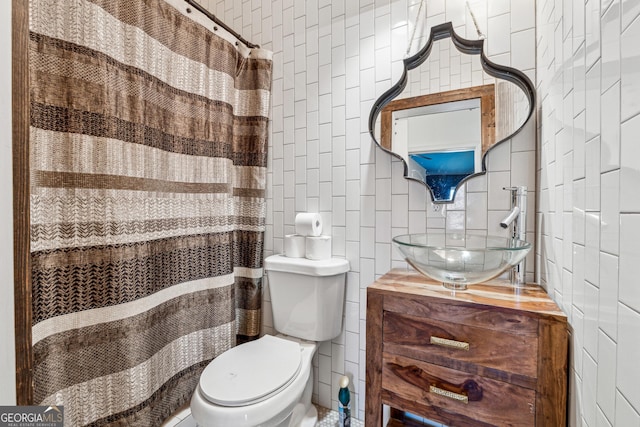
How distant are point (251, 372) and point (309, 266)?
0.48 m

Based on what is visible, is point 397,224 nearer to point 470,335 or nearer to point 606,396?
point 470,335

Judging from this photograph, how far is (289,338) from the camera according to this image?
1474mm

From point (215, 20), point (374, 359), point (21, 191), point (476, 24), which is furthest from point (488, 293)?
point (215, 20)

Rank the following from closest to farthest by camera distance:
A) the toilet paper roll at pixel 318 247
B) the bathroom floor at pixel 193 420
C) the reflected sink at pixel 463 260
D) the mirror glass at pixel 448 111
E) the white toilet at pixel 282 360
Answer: the reflected sink at pixel 463 260
the white toilet at pixel 282 360
the mirror glass at pixel 448 111
the bathroom floor at pixel 193 420
the toilet paper roll at pixel 318 247

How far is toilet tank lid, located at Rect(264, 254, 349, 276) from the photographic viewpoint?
52.9 inches

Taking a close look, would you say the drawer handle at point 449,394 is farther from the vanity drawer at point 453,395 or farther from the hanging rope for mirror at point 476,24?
the hanging rope for mirror at point 476,24

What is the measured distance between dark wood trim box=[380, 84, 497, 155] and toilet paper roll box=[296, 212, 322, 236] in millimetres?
477

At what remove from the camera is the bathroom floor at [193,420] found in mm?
1317

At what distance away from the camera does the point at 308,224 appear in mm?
1448

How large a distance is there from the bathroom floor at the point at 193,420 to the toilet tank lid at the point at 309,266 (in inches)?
29.2

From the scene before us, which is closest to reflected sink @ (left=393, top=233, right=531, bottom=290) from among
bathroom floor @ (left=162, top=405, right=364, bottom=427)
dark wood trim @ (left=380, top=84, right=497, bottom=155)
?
dark wood trim @ (left=380, top=84, right=497, bottom=155)

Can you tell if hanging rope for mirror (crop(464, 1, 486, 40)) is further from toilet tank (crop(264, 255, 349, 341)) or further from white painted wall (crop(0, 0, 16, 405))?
white painted wall (crop(0, 0, 16, 405))

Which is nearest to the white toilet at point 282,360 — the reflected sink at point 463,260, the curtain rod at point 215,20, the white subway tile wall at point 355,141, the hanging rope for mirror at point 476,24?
the white subway tile wall at point 355,141

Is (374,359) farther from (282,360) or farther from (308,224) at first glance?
(308,224)
